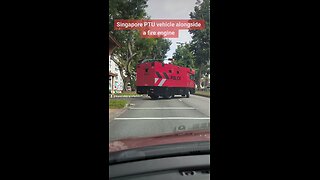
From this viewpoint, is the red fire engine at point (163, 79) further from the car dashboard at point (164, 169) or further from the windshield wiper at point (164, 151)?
the car dashboard at point (164, 169)

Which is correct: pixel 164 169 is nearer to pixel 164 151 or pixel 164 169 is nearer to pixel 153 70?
pixel 164 151

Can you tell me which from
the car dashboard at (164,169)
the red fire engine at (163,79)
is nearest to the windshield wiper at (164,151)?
the car dashboard at (164,169)

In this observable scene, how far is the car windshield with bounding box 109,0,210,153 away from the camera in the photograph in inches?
48.5

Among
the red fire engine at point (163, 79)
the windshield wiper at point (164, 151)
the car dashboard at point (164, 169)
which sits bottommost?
the car dashboard at point (164, 169)

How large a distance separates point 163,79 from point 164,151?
103 centimetres

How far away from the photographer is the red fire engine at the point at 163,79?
2184 mm

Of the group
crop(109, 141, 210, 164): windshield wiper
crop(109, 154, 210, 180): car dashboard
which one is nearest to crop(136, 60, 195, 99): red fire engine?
crop(109, 141, 210, 164): windshield wiper

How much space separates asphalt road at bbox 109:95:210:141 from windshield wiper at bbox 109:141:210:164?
141 mm

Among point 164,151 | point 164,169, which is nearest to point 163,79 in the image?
point 164,151

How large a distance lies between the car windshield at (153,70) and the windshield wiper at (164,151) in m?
0.04
